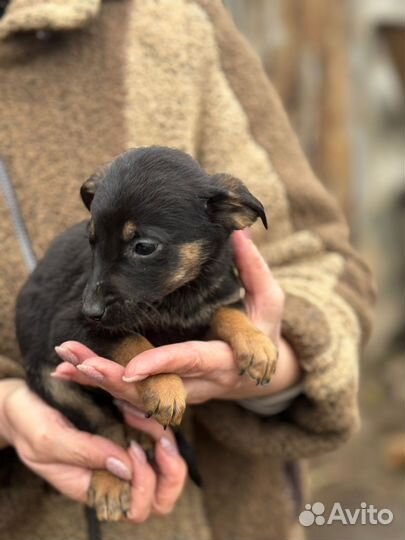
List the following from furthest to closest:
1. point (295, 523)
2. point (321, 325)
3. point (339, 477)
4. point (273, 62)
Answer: point (273, 62) → point (339, 477) → point (295, 523) → point (321, 325)

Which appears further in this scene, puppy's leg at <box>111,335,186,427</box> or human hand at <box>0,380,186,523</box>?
human hand at <box>0,380,186,523</box>

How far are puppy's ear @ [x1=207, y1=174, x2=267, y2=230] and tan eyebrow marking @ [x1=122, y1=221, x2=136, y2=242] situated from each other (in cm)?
23

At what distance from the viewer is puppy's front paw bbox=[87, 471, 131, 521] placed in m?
2.29

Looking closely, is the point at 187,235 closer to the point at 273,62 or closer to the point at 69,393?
the point at 69,393

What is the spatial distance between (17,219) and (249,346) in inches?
35.5

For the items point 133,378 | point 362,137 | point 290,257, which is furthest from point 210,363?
point 362,137

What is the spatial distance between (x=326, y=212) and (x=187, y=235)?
97 cm

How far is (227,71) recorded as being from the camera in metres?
2.76

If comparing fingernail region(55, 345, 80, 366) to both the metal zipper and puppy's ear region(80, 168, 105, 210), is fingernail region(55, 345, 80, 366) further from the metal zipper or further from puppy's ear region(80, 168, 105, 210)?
the metal zipper

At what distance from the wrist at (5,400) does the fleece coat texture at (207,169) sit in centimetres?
5

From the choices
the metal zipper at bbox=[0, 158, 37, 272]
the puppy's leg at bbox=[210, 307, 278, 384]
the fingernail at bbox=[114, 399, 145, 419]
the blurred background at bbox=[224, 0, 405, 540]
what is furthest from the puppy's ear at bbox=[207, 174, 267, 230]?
the blurred background at bbox=[224, 0, 405, 540]

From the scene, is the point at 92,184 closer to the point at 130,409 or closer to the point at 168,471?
the point at 130,409

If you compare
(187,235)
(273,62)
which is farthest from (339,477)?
(187,235)

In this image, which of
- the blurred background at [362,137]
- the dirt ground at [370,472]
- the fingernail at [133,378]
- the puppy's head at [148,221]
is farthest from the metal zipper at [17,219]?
the blurred background at [362,137]
